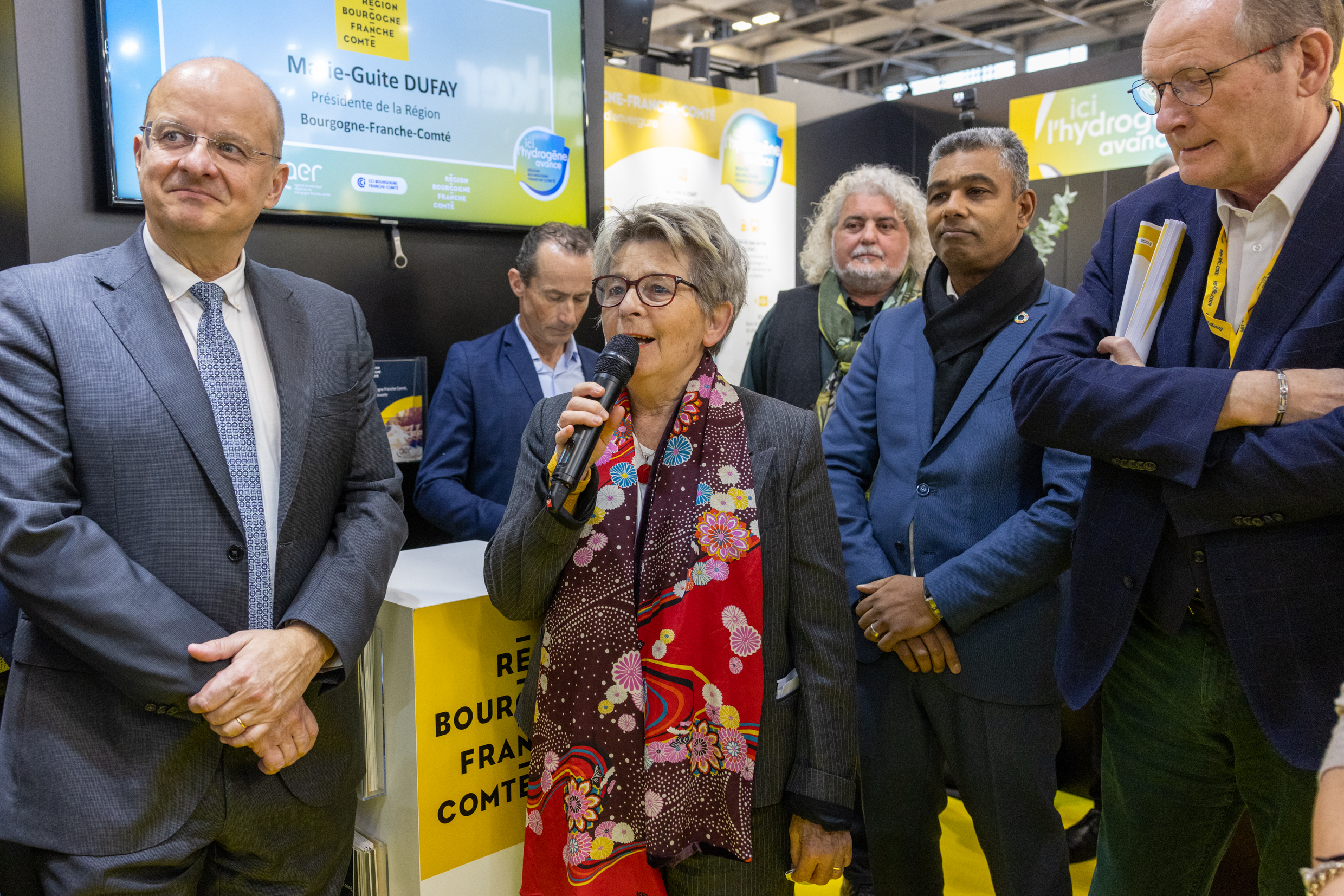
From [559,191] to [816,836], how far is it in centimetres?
263

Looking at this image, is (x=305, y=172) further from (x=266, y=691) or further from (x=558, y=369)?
(x=266, y=691)

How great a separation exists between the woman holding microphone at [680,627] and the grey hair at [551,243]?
1318 mm

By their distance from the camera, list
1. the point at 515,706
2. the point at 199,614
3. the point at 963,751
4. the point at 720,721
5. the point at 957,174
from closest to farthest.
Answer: the point at 199,614, the point at 720,721, the point at 515,706, the point at 963,751, the point at 957,174

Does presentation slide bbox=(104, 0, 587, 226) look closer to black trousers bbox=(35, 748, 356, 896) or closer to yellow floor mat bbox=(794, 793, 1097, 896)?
black trousers bbox=(35, 748, 356, 896)

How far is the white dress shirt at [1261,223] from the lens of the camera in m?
1.37

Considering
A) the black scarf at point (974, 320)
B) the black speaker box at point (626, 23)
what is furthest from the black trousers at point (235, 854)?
the black speaker box at point (626, 23)

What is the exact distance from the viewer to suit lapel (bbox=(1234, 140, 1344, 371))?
1.33m

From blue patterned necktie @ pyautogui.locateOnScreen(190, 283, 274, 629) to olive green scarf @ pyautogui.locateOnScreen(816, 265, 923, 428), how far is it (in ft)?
5.89

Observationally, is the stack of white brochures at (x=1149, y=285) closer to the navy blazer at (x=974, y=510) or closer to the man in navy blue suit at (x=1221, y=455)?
the man in navy blue suit at (x=1221, y=455)

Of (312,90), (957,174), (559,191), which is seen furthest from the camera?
(559,191)

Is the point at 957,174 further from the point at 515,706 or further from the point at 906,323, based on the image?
the point at 515,706

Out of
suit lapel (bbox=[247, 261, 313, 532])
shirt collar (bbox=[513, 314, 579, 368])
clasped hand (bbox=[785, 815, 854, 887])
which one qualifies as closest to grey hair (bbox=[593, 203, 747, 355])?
suit lapel (bbox=[247, 261, 313, 532])

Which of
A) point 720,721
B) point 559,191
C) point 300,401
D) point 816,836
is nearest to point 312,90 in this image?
point 559,191

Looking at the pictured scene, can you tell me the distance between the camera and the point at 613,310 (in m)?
1.58
